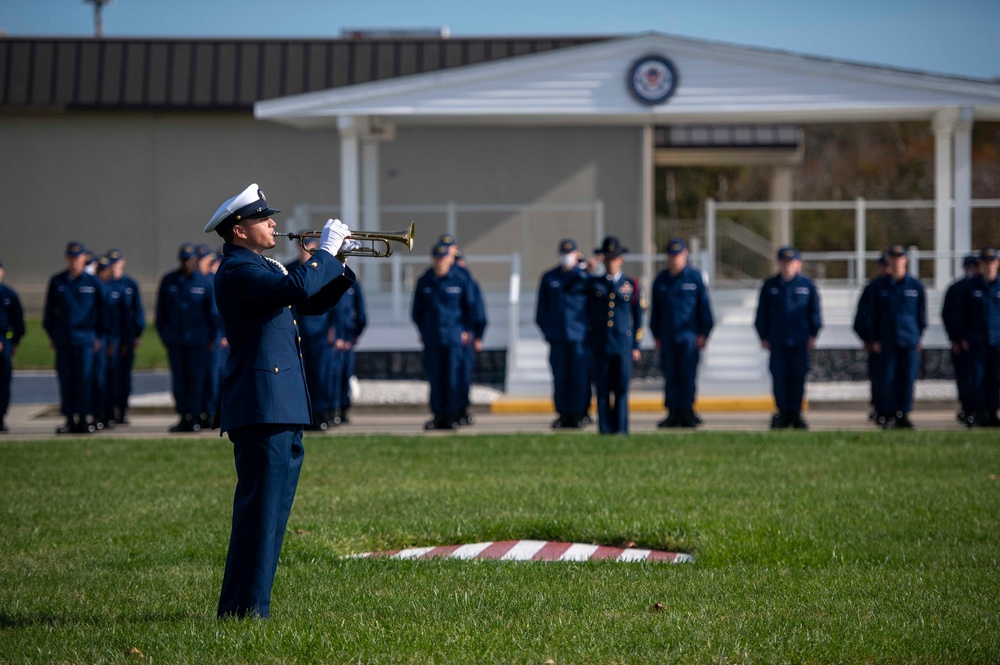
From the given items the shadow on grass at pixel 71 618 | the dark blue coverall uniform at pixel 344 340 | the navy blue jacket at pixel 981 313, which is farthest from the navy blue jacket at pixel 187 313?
the shadow on grass at pixel 71 618

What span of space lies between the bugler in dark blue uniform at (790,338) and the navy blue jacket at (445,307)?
140 inches

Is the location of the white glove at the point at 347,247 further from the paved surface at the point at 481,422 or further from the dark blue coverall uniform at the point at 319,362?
the dark blue coverall uniform at the point at 319,362

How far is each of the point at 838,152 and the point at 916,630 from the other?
4702cm

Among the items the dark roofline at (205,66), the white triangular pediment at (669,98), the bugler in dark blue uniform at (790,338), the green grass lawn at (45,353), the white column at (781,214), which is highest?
the dark roofline at (205,66)

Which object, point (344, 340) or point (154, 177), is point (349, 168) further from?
point (154, 177)

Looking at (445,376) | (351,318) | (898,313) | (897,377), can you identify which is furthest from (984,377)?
(351,318)

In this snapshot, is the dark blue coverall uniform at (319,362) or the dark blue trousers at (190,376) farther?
the dark blue trousers at (190,376)

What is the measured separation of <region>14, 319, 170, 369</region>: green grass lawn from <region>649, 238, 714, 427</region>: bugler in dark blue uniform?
32.8ft

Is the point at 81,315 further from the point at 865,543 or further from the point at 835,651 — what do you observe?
the point at 835,651

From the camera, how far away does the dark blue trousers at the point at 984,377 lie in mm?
15398

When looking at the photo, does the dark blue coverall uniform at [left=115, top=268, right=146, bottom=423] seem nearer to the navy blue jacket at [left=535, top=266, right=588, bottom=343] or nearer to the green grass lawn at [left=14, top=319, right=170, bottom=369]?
the green grass lawn at [left=14, top=319, right=170, bottom=369]

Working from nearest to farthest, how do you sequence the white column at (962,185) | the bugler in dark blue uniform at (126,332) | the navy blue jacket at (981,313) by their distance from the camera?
the navy blue jacket at (981,313) < the bugler in dark blue uniform at (126,332) < the white column at (962,185)

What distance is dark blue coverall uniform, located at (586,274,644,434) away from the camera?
556 inches

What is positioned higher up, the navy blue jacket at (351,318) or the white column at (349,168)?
the white column at (349,168)
